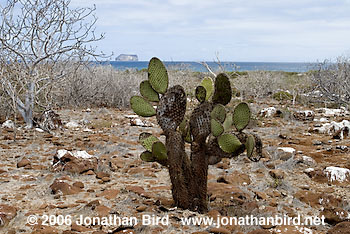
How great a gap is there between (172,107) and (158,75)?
45 centimetres

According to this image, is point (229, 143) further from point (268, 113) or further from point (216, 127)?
point (268, 113)

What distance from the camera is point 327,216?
3.54 meters

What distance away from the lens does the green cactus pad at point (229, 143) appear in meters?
3.37

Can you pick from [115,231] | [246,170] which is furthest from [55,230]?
[246,170]

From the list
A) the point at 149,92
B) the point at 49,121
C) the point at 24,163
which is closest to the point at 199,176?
the point at 149,92

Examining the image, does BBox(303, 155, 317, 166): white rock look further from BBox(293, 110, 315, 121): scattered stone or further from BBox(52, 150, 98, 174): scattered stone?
BBox(293, 110, 315, 121): scattered stone

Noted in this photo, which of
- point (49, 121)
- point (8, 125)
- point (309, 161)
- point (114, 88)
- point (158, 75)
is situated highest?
point (158, 75)

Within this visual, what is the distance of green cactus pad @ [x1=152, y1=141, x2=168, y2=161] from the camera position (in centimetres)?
356

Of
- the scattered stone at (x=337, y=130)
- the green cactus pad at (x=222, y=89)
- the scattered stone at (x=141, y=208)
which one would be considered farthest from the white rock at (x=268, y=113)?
the scattered stone at (x=141, y=208)

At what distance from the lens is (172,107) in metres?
3.39

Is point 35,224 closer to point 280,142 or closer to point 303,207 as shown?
point 303,207

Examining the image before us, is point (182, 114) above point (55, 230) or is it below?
above

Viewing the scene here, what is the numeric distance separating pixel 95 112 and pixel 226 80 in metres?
7.55

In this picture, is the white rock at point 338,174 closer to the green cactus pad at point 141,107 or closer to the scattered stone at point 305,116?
the green cactus pad at point 141,107
